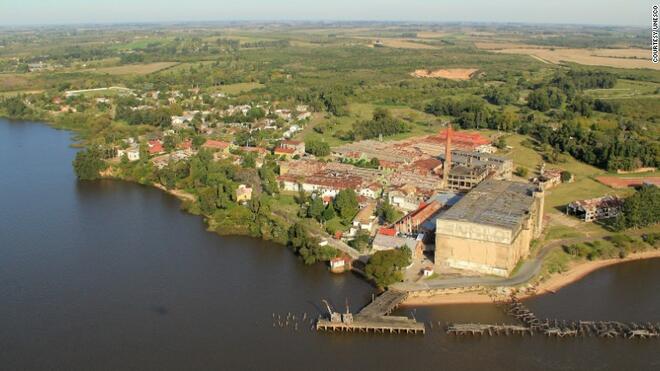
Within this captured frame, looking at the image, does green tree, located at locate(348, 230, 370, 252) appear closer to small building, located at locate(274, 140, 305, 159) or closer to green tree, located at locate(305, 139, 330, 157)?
small building, located at locate(274, 140, 305, 159)

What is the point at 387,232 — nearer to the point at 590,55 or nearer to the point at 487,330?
the point at 487,330

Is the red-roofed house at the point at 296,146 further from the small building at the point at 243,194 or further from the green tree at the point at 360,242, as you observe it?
the green tree at the point at 360,242

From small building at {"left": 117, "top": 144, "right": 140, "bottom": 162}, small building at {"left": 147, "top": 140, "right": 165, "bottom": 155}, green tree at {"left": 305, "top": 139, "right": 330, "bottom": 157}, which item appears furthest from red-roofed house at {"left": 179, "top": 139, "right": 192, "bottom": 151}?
green tree at {"left": 305, "top": 139, "right": 330, "bottom": 157}

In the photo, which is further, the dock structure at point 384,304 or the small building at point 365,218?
the small building at point 365,218

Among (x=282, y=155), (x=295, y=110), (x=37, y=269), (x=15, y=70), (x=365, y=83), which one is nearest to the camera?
(x=37, y=269)

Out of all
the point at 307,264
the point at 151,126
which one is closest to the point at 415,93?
the point at 151,126

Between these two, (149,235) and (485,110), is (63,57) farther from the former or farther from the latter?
(149,235)

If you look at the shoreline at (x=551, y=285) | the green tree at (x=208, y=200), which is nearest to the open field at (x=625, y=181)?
the shoreline at (x=551, y=285)

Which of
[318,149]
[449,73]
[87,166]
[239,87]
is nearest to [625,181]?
[318,149]
